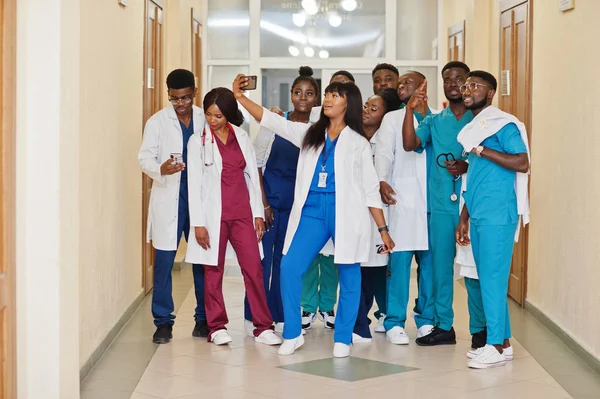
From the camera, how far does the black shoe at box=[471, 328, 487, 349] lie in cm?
545

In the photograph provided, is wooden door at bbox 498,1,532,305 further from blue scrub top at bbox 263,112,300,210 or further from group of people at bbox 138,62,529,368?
blue scrub top at bbox 263,112,300,210

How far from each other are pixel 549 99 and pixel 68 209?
145 inches

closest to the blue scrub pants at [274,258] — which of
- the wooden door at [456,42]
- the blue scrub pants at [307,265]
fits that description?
the blue scrub pants at [307,265]

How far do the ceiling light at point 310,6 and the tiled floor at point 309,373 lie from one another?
19.3ft

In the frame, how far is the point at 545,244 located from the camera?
6355mm

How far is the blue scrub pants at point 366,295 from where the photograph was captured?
5715 millimetres

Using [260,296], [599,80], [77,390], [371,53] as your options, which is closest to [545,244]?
[599,80]

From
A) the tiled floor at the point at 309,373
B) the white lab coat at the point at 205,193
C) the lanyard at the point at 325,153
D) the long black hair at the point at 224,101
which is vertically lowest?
the tiled floor at the point at 309,373

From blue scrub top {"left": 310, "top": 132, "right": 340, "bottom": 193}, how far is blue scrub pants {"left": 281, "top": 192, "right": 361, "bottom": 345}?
33 millimetres

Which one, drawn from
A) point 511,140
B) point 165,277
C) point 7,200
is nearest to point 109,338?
point 165,277

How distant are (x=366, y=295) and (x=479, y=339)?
2.62 feet

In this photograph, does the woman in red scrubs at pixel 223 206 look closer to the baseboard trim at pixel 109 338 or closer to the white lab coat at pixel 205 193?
the white lab coat at pixel 205 193

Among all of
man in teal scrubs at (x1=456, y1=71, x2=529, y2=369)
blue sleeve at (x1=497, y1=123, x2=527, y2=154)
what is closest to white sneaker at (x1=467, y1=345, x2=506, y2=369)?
man in teal scrubs at (x1=456, y1=71, x2=529, y2=369)

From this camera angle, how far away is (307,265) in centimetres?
530
